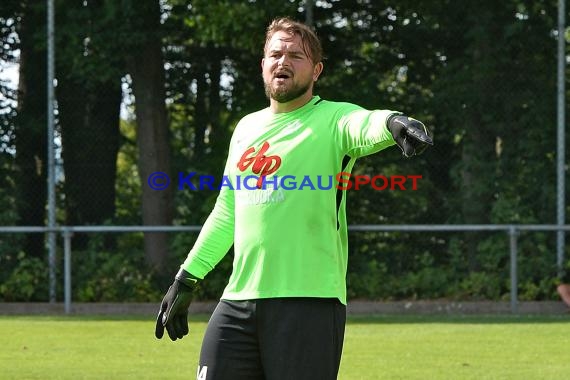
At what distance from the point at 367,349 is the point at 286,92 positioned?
6.53 metres

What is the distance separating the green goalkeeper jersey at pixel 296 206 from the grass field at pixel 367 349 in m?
4.43

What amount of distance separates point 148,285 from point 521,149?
478cm

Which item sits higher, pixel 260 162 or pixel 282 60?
pixel 282 60

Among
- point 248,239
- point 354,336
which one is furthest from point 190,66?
point 248,239

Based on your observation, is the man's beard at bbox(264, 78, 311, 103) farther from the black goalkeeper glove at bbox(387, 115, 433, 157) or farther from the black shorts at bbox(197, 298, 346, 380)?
the black shorts at bbox(197, 298, 346, 380)

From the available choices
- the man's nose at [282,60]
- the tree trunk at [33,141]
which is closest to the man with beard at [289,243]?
the man's nose at [282,60]

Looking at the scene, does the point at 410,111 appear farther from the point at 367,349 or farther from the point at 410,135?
the point at 410,135

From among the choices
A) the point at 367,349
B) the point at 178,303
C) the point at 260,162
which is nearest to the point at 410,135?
the point at 260,162

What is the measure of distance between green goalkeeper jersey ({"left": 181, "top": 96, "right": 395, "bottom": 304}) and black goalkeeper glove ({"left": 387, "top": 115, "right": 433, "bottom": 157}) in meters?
0.28

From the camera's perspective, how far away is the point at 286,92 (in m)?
4.61

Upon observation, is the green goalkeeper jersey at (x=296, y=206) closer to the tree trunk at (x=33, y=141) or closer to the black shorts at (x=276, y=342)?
the black shorts at (x=276, y=342)

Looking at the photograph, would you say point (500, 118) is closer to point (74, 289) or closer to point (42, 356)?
point (74, 289)

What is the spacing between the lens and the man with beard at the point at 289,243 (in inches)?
178

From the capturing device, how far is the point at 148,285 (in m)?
15.9
